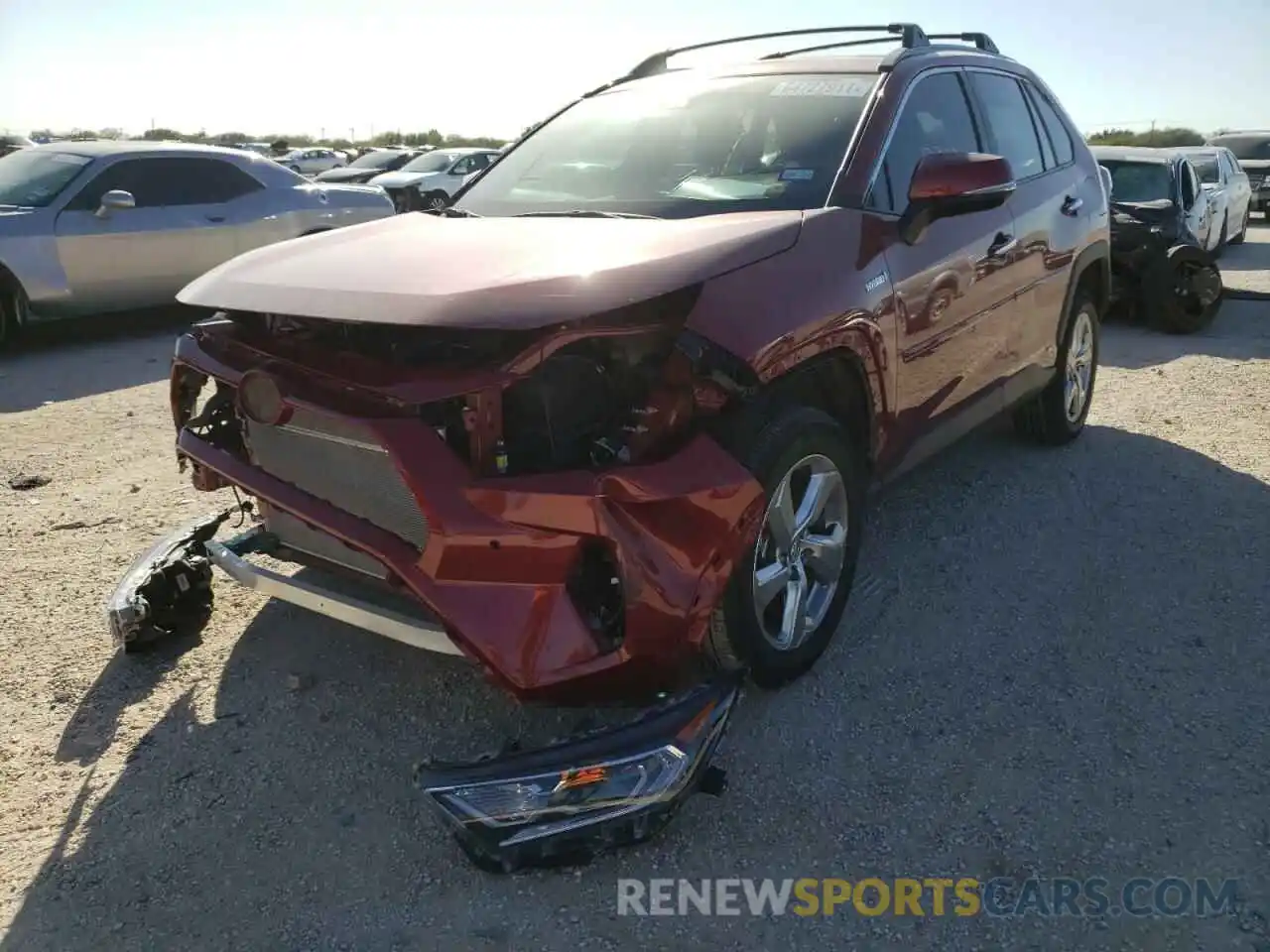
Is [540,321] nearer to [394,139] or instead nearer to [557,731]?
[557,731]

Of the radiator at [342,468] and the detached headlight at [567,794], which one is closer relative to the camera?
the detached headlight at [567,794]

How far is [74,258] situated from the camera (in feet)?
26.7

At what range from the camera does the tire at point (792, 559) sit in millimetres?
2732

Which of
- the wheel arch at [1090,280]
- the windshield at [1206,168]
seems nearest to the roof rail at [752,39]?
the wheel arch at [1090,280]

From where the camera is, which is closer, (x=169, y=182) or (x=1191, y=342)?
(x=1191, y=342)

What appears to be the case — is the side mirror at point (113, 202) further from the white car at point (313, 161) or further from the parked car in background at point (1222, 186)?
the white car at point (313, 161)

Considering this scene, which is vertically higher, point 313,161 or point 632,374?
point 313,161

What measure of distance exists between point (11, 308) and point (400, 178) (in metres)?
10.4

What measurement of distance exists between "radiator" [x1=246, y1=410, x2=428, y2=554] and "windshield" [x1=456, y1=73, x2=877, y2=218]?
1.29m

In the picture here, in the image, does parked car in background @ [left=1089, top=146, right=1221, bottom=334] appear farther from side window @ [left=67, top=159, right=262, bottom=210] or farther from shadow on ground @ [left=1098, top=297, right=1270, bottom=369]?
side window @ [left=67, top=159, right=262, bottom=210]

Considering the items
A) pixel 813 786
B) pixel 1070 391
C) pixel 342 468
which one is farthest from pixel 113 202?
pixel 813 786

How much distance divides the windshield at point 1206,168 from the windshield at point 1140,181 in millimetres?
3627

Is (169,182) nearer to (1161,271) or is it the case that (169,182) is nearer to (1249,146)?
(1161,271)

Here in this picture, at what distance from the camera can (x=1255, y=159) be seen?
839 inches
